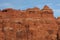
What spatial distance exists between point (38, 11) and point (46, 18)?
2389mm

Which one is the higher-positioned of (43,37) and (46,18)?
(46,18)

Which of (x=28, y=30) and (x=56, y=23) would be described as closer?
(x=28, y=30)

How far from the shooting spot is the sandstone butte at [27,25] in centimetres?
5305

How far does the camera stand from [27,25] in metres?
54.0

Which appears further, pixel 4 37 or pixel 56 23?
pixel 56 23

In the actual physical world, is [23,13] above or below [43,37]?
above

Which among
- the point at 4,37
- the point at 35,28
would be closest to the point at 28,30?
the point at 35,28

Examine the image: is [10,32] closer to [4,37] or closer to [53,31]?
[4,37]

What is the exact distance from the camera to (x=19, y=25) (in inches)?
2110

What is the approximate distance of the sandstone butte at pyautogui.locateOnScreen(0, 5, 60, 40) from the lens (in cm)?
5305

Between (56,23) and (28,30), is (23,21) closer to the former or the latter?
(28,30)

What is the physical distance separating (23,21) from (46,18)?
573cm

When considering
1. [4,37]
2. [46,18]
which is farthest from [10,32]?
[46,18]

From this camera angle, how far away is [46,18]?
56.7 meters
